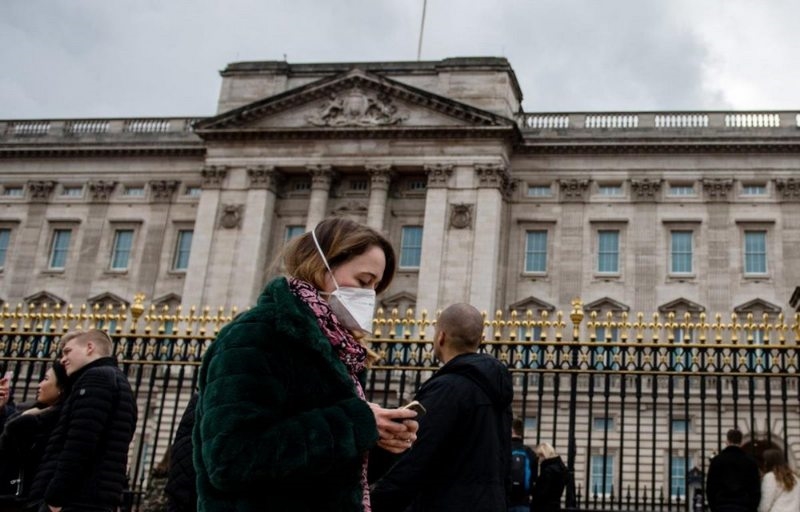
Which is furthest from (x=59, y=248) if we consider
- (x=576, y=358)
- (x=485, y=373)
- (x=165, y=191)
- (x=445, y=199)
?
(x=485, y=373)

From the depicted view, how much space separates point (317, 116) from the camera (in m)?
40.5

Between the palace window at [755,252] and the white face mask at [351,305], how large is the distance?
35843mm

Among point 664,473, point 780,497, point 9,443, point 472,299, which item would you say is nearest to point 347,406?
point 9,443

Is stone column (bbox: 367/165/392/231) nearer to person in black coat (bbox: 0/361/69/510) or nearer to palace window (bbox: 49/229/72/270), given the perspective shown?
palace window (bbox: 49/229/72/270)

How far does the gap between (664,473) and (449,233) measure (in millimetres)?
13986

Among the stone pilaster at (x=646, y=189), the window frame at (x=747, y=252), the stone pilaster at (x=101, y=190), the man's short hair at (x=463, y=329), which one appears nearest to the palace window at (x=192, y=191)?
the stone pilaster at (x=101, y=190)

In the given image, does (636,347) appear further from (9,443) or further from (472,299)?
(472,299)

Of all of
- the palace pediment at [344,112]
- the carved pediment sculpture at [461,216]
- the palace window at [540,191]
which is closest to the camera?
the carved pediment sculpture at [461,216]

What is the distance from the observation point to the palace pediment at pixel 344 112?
39125 millimetres

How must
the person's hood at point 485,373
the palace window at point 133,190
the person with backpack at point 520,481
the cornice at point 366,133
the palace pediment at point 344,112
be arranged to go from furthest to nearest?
the palace window at point 133,190 → the palace pediment at point 344,112 → the cornice at point 366,133 → the person with backpack at point 520,481 → the person's hood at point 485,373

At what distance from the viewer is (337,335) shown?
3467 millimetres

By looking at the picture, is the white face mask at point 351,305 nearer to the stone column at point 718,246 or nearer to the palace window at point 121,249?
the stone column at point 718,246

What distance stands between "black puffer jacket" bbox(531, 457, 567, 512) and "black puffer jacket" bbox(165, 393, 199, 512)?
5.67 meters

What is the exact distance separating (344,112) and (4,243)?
18.5 meters
